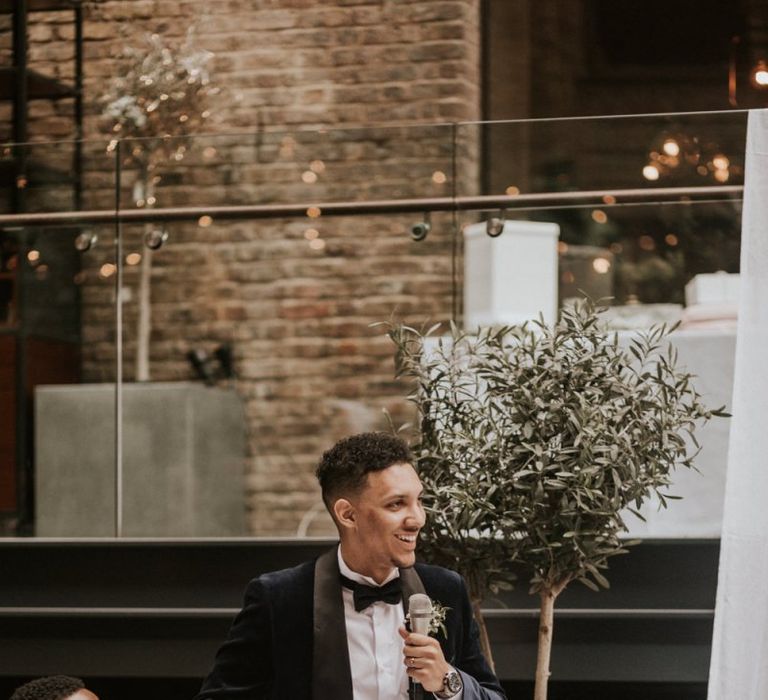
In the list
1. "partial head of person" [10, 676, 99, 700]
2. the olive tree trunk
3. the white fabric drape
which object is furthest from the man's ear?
the white fabric drape

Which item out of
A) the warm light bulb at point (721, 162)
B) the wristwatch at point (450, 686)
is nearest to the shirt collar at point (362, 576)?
the wristwatch at point (450, 686)

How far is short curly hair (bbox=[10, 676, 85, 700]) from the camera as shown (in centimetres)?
215

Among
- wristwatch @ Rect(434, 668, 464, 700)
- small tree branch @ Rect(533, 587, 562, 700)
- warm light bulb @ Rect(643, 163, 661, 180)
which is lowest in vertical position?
small tree branch @ Rect(533, 587, 562, 700)

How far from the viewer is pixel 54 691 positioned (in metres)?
2.16

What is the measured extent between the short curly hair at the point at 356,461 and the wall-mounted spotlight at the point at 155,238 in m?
2.46

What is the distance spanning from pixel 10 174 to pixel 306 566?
106 inches

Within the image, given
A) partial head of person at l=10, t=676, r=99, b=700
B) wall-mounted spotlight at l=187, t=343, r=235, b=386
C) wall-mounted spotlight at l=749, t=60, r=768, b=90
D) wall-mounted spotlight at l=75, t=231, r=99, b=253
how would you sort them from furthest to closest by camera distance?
wall-mounted spotlight at l=749, t=60, r=768, b=90 → wall-mounted spotlight at l=187, t=343, r=235, b=386 → wall-mounted spotlight at l=75, t=231, r=99, b=253 → partial head of person at l=10, t=676, r=99, b=700

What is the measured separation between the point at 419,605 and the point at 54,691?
0.66 meters

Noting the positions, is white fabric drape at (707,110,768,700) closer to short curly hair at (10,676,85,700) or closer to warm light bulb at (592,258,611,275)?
warm light bulb at (592,258,611,275)

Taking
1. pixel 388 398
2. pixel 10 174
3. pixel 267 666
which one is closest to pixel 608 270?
pixel 388 398

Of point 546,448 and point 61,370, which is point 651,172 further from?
point 61,370

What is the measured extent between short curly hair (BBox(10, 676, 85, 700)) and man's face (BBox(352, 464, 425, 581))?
615 mm

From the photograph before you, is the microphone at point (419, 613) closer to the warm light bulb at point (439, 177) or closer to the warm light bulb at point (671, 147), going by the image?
the warm light bulb at point (439, 177)

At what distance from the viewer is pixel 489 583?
11.4 feet
